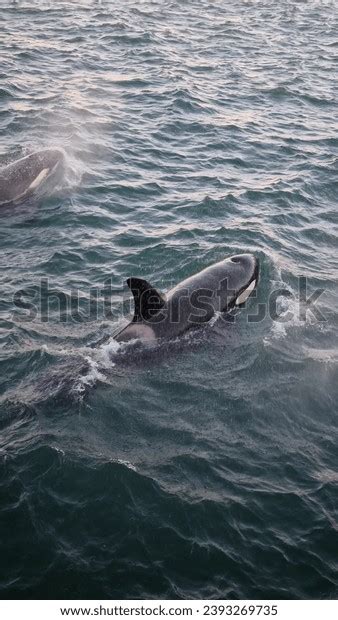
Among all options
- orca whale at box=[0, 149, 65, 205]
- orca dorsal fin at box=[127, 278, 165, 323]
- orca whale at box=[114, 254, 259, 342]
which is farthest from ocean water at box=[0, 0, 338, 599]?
orca dorsal fin at box=[127, 278, 165, 323]

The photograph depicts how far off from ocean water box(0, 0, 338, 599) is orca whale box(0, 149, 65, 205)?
54 cm

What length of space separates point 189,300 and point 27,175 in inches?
342

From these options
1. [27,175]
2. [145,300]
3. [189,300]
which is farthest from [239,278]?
[27,175]

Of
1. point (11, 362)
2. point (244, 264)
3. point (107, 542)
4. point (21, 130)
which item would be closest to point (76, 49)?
point (21, 130)

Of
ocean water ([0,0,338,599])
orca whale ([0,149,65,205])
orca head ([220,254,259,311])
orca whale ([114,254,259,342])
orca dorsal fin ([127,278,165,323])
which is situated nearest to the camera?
ocean water ([0,0,338,599])

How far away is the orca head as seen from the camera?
13.3 m

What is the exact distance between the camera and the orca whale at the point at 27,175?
1780cm

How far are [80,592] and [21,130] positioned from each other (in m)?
18.2

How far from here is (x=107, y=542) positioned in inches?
338

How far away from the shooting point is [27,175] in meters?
18.3

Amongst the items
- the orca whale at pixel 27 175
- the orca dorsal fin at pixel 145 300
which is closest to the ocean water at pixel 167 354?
the orca whale at pixel 27 175

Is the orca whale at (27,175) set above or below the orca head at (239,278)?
above

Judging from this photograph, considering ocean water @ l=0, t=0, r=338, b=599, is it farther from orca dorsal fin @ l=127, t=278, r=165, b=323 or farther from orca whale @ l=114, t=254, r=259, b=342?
orca dorsal fin @ l=127, t=278, r=165, b=323

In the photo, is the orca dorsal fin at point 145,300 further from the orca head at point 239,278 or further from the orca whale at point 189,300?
the orca head at point 239,278
